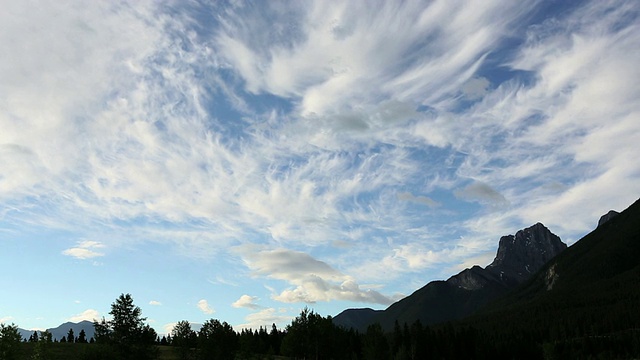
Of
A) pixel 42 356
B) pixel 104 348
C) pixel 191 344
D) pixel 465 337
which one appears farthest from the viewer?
pixel 465 337

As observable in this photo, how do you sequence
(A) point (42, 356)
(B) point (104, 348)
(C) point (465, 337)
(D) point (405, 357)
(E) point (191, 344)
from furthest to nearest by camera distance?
(C) point (465, 337), (D) point (405, 357), (E) point (191, 344), (A) point (42, 356), (B) point (104, 348)

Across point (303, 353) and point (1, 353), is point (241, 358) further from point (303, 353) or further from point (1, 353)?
point (1, 353)

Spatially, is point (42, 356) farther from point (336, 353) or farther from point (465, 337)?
A: point (465, 337)

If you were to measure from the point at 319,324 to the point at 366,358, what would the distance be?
2503cm

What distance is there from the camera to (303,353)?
13862cm

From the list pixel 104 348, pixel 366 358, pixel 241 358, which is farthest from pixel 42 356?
pixel 366 358

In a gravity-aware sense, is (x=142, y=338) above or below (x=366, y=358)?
above

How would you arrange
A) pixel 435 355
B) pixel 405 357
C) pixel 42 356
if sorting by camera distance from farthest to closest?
pixel 435 355 → pixel 405 357 → pixel 42 356

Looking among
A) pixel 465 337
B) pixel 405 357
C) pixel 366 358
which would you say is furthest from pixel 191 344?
pixel 465 337

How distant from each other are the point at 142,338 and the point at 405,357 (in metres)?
94.8

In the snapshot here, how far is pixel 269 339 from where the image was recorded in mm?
199500

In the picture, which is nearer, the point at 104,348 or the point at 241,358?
the point at 104,348

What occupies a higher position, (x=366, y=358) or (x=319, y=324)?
(x=319, y=324)

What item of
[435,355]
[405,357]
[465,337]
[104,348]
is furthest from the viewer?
[465,337]
